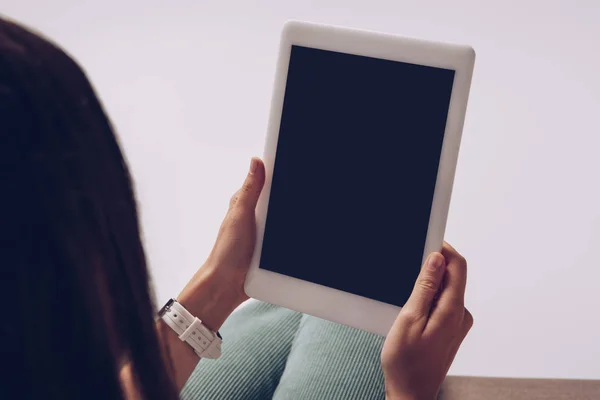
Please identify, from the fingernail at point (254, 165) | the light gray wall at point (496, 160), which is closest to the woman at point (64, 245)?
the fingernail at point (254, 165)

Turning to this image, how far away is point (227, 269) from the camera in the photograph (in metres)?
0.69

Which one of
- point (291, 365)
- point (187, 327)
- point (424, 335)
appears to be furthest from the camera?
point (291, 365)

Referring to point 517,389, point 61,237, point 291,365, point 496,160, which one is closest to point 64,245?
point 61,237

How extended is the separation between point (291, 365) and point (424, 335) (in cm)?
A: 31

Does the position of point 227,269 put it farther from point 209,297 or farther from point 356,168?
point 356,168

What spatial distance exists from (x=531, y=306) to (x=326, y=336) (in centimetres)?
55

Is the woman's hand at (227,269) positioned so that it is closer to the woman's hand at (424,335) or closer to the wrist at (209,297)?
the wrist at (209,297)

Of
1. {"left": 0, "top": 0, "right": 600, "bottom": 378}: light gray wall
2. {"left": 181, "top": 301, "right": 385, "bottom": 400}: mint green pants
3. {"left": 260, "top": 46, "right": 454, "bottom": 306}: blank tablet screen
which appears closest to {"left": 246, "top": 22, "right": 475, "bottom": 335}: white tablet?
{"left": 260, "top": 46, "right": 454, "bottom": 306}: blank tablet screen

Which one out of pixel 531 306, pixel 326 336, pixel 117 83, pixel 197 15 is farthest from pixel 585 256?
pixel 117 83

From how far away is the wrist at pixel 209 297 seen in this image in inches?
27.3

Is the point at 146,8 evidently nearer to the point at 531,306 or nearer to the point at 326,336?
the point at 326,336

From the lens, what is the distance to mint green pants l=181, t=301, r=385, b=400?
748 millimetres

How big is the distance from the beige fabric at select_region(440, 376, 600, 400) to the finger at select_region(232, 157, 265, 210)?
0.40 m

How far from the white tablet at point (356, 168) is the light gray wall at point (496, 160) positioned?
0.57 metres
